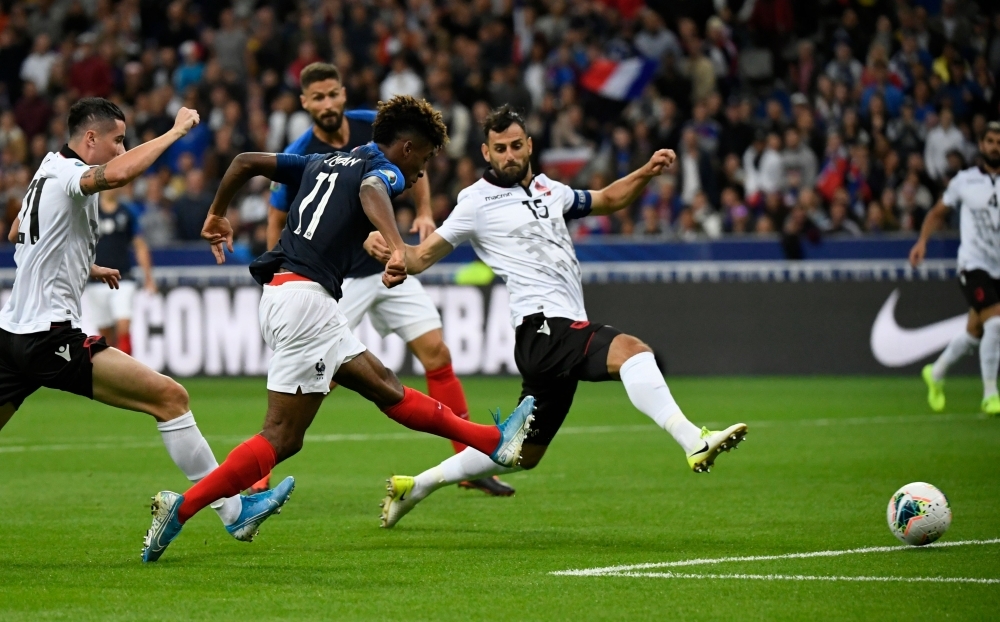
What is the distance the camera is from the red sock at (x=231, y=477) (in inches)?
278

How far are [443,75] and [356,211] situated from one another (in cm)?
1555

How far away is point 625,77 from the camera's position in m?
23.0

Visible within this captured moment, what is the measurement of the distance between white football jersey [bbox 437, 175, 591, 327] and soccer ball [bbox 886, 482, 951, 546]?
2.04 meters

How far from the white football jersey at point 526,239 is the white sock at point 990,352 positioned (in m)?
6.65

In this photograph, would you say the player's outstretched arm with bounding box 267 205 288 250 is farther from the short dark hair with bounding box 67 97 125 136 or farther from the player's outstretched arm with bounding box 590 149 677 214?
the short dark hair with bounding box 67 97 125 136

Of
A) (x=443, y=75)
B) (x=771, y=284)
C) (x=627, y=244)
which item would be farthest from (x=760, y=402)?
(x=443, y=75)

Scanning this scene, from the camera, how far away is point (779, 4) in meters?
23.0

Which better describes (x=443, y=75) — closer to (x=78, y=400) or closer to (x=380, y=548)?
(x=78, y=400)

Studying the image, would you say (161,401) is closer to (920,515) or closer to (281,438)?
(281,438)

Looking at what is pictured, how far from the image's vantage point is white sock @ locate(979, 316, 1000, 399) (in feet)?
45.3

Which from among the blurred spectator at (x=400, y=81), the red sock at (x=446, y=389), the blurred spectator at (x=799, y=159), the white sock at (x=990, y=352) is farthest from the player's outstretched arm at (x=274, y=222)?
the blurred spectator at (x=400, y=81)

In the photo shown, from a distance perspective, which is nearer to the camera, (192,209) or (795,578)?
(795,578)

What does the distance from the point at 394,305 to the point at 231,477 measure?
3.22 metres

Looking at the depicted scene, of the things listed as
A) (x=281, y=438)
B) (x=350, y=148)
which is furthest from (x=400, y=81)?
(x=281, y=438)
